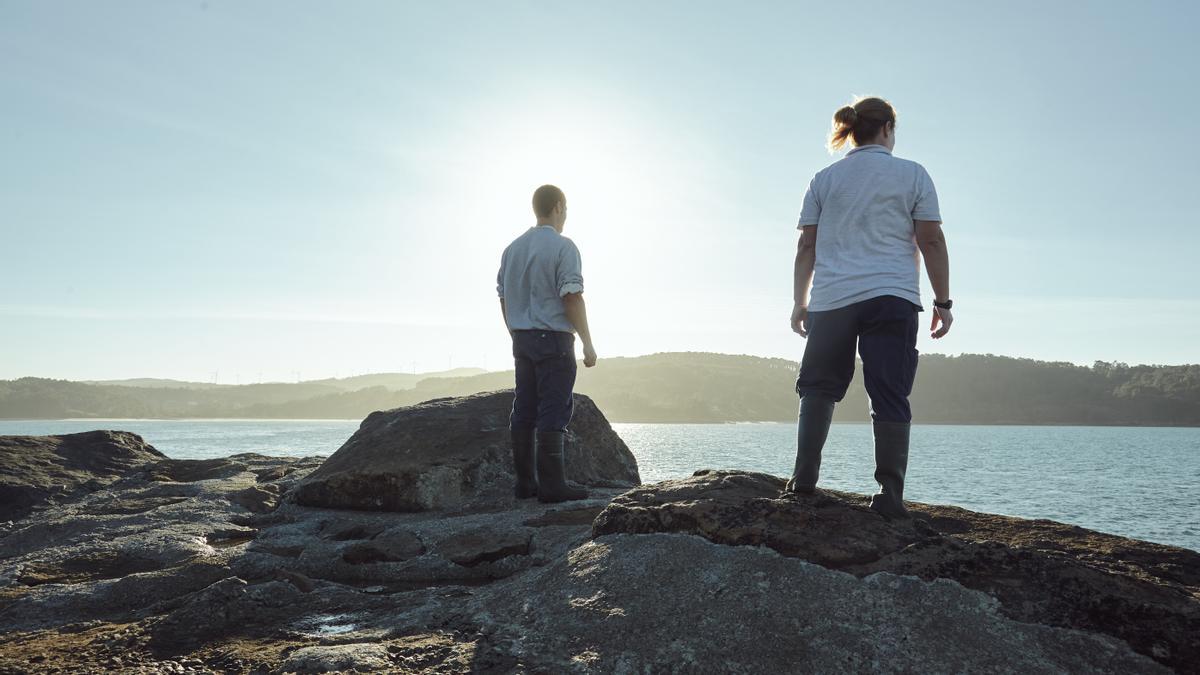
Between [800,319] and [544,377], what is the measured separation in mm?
2253

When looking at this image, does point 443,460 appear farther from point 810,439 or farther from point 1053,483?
point 1053,483

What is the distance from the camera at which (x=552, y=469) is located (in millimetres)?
5391

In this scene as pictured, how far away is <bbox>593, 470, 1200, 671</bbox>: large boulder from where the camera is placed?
8.15ft

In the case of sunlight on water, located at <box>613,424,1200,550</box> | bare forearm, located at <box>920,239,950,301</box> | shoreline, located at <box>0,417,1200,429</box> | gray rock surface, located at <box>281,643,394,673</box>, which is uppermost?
bare forearm, located at <box>920,239,950,301</box>

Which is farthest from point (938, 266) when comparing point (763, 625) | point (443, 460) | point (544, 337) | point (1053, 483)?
point (1053, 483)

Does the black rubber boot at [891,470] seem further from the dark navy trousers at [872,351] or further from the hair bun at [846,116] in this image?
the hair bun at [846,116]

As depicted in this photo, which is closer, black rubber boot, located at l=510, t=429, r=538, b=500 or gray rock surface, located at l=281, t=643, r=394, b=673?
gray rock surface, located at l=281, t=643, r=394, b=673

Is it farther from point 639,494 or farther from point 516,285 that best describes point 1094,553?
point 516,285

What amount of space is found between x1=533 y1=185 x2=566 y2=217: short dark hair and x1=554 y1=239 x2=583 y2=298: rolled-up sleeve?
0.41 meters


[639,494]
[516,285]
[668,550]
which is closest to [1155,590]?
[668,550]

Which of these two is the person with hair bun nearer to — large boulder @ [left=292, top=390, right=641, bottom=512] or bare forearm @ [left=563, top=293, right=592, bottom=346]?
bare forearm @ [left=563, top=293, right=592, bottom=346]

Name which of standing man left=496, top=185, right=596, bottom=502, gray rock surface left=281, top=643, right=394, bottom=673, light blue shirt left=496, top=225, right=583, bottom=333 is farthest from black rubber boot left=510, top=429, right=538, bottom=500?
gray rock surface left=281, top=643, right=394, bottom=673

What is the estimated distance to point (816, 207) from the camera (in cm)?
390

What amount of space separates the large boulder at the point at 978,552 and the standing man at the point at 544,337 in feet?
5.27
